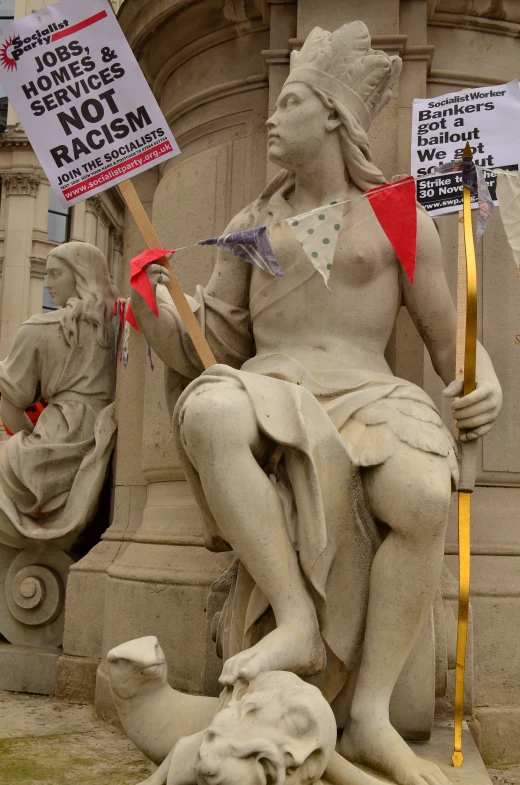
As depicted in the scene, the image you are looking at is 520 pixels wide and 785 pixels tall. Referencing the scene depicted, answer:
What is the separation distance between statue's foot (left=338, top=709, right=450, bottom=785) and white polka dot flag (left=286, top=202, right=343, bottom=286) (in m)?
1.54

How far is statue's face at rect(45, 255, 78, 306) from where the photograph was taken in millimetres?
5918

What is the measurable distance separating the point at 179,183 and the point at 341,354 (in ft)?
6.69

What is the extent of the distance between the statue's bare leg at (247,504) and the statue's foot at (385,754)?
239 millimetres

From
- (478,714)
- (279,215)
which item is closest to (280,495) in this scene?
(279,215)

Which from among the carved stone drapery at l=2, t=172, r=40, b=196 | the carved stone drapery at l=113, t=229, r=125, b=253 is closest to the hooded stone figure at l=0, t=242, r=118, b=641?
the carved stone drapery at l=113, t=229, r=125, b=253

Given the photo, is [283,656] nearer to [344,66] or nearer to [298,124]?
[298,124]

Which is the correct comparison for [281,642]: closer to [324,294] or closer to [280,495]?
[280,495]

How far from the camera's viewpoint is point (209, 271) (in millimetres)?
4852

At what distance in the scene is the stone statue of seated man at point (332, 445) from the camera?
2.91m

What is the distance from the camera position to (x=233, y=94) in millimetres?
4957

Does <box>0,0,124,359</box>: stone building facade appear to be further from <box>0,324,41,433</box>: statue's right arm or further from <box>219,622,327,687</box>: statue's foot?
<box>219,622,327,687</box>: statue's foot

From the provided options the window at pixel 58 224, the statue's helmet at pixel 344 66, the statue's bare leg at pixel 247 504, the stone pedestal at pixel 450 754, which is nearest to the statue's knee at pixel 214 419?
the statue's bare leg at pixel 247 504

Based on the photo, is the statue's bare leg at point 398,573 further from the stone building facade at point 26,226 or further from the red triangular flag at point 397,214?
the stone building facade at point 26,226

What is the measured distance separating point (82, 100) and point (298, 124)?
0.85m
